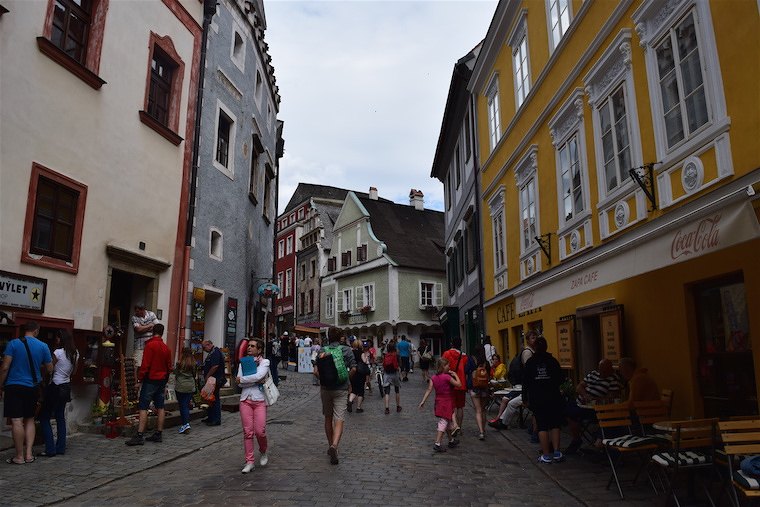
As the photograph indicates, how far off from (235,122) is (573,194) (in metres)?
9.86

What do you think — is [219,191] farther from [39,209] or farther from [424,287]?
[424,287]

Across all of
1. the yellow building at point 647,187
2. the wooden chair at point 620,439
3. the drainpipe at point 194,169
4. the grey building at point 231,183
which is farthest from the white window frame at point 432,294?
the wooden chair at point 620,439

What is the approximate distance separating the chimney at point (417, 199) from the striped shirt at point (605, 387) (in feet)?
131

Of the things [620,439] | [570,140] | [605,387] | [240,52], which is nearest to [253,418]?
[620,439]

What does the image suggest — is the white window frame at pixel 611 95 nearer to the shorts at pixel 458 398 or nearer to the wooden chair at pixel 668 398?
the wooden chair at pixel 668 398

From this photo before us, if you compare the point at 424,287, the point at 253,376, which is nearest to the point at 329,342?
the point at 253,376

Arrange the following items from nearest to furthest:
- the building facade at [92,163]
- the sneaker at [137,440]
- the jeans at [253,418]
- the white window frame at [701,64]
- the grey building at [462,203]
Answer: the white window frame at [701,64] < the jeans at [253,418] < the sneaker at [137,440] < the building facade at [92,163] < the grey building at [462,203]

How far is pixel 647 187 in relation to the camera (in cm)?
782

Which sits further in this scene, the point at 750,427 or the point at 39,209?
the point at 39,209

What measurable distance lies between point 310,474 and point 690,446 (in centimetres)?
405

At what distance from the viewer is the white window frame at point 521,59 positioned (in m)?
13.8

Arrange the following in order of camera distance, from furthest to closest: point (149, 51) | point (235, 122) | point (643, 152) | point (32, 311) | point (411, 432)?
point (235, 122) < point (149, 51) < point (411, 432) < point (32, 311) < point (643, 152)

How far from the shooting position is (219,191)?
15.6 m

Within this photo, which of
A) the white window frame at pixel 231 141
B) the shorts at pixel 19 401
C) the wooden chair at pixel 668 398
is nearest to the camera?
the wooden chair at pixel 668 398
